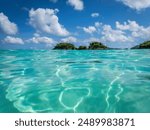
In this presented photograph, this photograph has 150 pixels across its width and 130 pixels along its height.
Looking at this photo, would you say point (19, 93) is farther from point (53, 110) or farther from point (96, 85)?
point (96, 85)

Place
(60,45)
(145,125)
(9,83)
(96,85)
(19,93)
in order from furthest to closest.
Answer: (60,45)
(9,83)
(96,85)
(19,93)
(145,125)

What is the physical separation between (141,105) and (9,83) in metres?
2.79

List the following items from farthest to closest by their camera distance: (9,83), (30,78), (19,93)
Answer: (30,78), (9,83), (19,93)

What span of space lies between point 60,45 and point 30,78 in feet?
101

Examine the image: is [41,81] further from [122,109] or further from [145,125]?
[145,125]

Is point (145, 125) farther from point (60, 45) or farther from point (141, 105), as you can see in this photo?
point (60, 45)

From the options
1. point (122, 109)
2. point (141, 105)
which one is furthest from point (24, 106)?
point (141, 105)

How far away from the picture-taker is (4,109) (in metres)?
3.49

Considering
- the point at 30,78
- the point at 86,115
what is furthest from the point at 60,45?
the point at 86,115

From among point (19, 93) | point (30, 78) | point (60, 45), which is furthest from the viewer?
point (60, 45)

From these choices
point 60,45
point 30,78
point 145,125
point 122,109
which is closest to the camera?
point 145,125

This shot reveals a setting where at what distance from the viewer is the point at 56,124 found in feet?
8.75

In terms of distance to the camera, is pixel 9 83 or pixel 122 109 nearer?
pixel 122 109

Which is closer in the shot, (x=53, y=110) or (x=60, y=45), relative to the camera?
(x=53, y=110)
